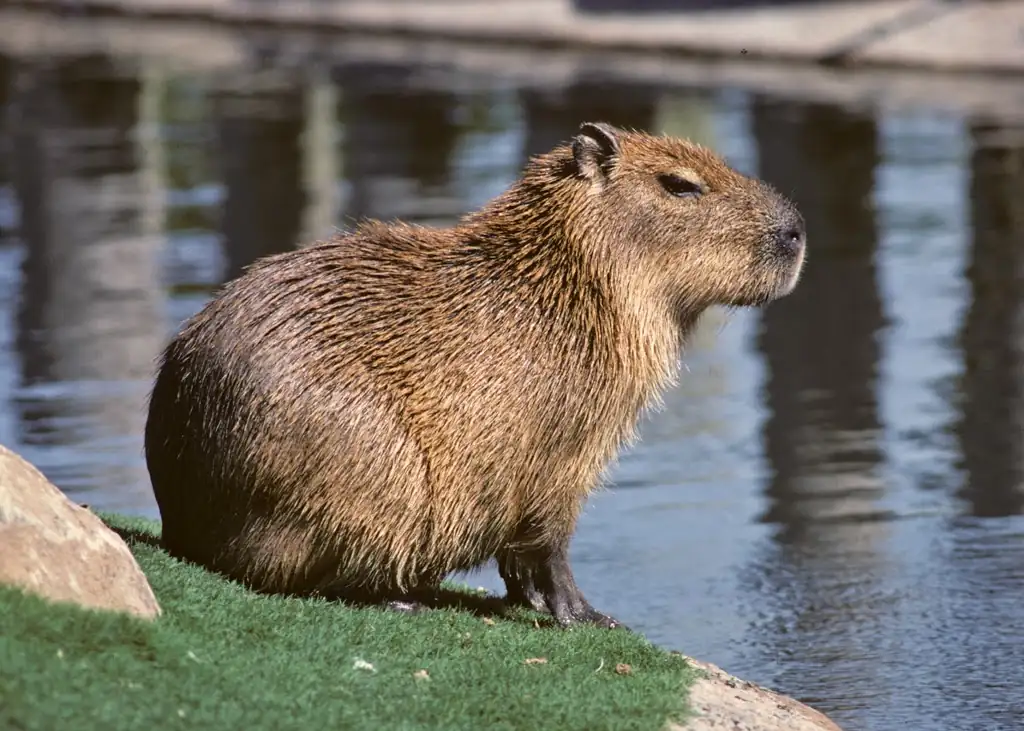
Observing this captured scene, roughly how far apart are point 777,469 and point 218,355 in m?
3.70

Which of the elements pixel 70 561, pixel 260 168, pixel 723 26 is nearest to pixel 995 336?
pixel 70 561

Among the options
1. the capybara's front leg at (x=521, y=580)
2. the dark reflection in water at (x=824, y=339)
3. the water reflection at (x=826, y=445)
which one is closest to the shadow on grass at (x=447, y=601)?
the capybara's front leg at (x=521, y=580)

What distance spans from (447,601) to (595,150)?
1.44 metres

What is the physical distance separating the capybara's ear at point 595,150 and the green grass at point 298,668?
1383 millimetres

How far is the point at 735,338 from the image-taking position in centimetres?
1192

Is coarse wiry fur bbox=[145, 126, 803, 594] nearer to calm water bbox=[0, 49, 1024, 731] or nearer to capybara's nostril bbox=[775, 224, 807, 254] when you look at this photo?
capybara's nostril bbox=[775, 224, 807, 254]

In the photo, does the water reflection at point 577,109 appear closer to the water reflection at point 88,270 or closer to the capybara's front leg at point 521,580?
the water reflection at point 88,270

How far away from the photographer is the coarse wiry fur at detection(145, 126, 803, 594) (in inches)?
238

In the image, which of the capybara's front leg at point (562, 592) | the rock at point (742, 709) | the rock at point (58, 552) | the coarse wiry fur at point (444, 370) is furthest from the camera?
the capybara's front leg at point (562, 592)

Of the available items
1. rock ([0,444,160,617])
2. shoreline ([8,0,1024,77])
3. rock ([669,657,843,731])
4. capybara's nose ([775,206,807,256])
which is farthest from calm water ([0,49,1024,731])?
rock ([0,444,160,617])

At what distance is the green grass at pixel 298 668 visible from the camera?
4773mm

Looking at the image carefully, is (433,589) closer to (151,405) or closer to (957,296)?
(151,405)

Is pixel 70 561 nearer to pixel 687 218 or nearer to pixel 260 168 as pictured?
pixel 687 218

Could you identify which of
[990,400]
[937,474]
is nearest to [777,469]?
[937,474]
